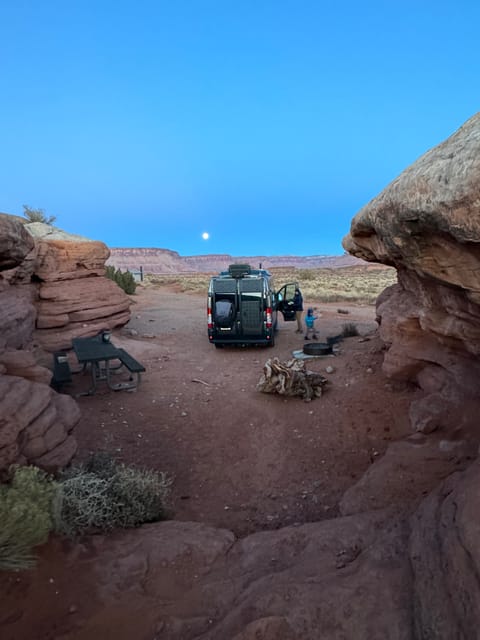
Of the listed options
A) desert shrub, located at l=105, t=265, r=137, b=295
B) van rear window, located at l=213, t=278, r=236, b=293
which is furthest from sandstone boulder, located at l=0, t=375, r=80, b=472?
desert shrub, located at l=105, t=265, r=137, b=295

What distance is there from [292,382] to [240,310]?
4.66 meters

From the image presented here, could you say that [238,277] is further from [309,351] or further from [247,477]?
[247,477]

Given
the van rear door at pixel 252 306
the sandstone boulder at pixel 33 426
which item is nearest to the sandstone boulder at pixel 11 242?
the sandstone boulder at pixel 33 426

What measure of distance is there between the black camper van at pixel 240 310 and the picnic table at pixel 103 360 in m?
3.28

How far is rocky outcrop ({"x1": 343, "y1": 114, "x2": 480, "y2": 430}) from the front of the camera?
2.98 metres

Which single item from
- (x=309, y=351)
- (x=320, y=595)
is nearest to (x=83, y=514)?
(x=320, y=595)

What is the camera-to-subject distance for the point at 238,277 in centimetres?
1312

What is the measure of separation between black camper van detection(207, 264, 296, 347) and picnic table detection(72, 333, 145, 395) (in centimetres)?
328

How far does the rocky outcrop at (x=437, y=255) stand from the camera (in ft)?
9.77

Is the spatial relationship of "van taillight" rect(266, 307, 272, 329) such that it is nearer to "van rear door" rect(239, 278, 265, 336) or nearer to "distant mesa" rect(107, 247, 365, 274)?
"van rear door" rect(239, 278, 265, 336)

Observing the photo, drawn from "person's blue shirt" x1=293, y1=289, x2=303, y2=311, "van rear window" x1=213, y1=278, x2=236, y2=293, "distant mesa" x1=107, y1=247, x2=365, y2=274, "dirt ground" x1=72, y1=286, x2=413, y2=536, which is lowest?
"dirt ground" x1=72, y1=286, x2=413, y2=536

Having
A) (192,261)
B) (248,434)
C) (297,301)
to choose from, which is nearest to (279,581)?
(248,434)

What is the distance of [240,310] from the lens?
1287 centimetres

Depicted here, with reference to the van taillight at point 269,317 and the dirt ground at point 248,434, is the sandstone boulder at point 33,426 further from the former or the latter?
the van taillight at point 269,317
